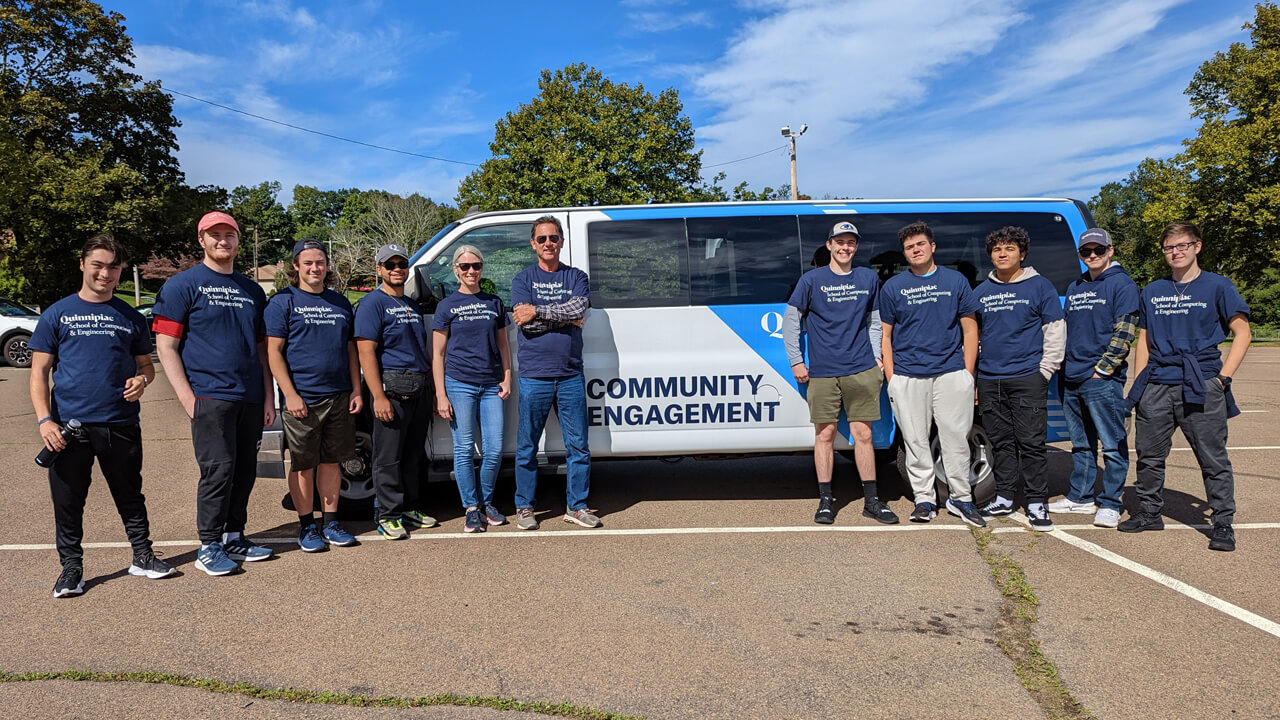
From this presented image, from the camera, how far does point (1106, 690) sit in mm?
2900

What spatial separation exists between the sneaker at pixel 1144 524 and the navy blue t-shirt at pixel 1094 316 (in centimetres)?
85

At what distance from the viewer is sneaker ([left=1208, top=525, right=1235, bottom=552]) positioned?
14.7ft

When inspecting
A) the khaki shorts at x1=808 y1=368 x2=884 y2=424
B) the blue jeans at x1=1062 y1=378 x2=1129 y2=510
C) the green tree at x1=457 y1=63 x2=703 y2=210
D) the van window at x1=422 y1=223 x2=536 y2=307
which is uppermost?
the green tree at x1=457 y1=63 x2=703 y2=210

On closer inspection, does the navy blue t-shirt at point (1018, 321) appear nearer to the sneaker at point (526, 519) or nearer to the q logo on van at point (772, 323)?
the q logo on van at point (772, 323)

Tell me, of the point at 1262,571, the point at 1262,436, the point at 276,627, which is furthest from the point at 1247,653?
the point at 1262,436

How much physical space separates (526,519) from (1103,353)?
12.7ft

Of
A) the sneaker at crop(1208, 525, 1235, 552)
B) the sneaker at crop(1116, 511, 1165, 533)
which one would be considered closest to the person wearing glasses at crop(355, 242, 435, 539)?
the sneaker at crop(1116, 511, 1165, 533)

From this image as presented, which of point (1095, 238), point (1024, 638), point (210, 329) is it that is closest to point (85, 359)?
point (210, 329)

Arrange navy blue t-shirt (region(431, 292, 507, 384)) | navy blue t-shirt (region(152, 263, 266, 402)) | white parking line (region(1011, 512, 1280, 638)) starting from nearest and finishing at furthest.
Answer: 1. white parking line (region(1011, 512, 1280, 638))
2. navy blue t-shirt (region(152, 263, 266, 402))
3. navy blue t-shirt (region(431, 292, 507, 384))

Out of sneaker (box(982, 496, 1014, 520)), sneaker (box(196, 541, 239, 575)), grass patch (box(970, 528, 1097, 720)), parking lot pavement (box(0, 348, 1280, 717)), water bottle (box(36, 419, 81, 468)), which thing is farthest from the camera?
sneaker (box(982, 496, 1014, 520))

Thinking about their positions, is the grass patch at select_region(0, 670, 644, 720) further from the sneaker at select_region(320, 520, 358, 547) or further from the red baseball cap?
the red baseball cap

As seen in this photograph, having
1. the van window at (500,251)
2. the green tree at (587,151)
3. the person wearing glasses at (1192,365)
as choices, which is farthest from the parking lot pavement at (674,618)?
the green tree at (587,151)

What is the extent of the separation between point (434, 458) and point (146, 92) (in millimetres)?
26828

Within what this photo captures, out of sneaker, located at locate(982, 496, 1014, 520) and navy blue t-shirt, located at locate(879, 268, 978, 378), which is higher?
navy blue t-shirt, located at locate(879, 268, 978, 378)
